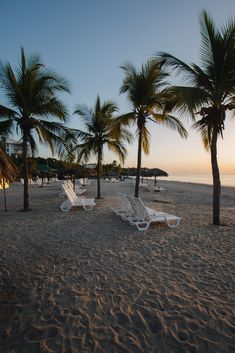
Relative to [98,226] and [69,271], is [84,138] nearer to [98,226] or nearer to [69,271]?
[98,226]

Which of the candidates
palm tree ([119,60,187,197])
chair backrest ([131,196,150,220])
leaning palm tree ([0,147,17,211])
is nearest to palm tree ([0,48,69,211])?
palm tree ([119,60,187,197])

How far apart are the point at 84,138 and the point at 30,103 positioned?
18.7ft

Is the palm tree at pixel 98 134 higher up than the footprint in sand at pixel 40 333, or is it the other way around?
the palm tree at pixel 98 134

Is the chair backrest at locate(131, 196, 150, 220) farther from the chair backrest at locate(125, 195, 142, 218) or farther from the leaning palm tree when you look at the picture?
the leaning palm tree

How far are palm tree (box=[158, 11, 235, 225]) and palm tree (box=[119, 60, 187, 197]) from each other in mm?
3005

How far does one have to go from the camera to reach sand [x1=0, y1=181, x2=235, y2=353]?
8.18 feet

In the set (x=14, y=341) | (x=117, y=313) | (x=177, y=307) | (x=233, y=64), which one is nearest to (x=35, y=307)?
(x=14, y=341)

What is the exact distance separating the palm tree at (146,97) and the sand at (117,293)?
673 centimetres

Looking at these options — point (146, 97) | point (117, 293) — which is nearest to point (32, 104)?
point (146, 97)

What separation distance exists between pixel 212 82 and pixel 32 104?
7.04 m

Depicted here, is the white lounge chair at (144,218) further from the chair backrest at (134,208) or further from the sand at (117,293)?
the sand at (117,293)

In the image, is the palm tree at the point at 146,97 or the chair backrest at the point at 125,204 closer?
the chair backrest at the point at 125,204

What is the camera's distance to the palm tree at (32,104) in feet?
31.8

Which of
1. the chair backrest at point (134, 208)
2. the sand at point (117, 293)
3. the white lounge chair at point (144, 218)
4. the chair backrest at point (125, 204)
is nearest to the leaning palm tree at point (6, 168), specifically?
the sand at point (117, 293)
